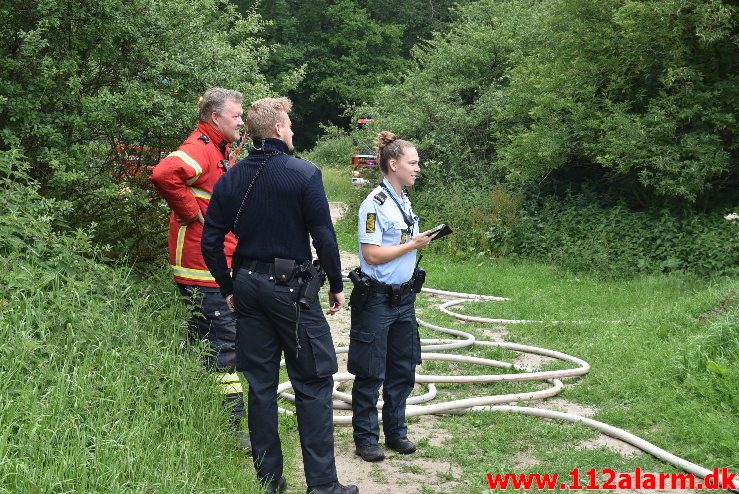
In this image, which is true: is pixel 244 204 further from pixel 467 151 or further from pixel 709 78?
pixel 467 151

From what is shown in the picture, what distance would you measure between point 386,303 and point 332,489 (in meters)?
1.25

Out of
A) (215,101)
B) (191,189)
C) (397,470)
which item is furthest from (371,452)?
(215,101)

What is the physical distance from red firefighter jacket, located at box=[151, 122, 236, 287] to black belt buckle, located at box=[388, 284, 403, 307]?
1004mm

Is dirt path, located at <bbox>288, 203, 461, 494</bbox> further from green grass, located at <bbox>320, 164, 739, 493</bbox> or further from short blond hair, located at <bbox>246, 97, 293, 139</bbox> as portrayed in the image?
short blond hair, located at <bbox>246, 97, 293, 139</bbox>

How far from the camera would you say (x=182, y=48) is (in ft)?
22.7

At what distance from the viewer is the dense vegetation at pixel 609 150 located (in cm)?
1045

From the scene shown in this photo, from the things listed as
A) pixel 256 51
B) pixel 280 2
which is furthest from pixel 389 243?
pixel 280 2

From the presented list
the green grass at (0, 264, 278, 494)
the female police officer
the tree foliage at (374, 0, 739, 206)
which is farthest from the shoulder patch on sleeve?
the tree foliage at (374, 0, 739, 206)

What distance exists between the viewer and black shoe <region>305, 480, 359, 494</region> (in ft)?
13.8

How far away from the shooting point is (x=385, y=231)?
504 centimetres

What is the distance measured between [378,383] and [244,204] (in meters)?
1.58

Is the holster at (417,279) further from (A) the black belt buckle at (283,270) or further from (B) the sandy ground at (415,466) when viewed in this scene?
(A) the black belt buckle at (283,270)

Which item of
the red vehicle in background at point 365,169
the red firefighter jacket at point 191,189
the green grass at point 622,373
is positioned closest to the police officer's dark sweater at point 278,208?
the red firefighter jacket at point 191,189

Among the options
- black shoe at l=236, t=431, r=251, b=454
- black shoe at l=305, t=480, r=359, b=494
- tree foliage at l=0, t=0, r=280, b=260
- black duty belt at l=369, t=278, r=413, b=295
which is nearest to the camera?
black shoe at l=305, t=480, r=359, b=494
